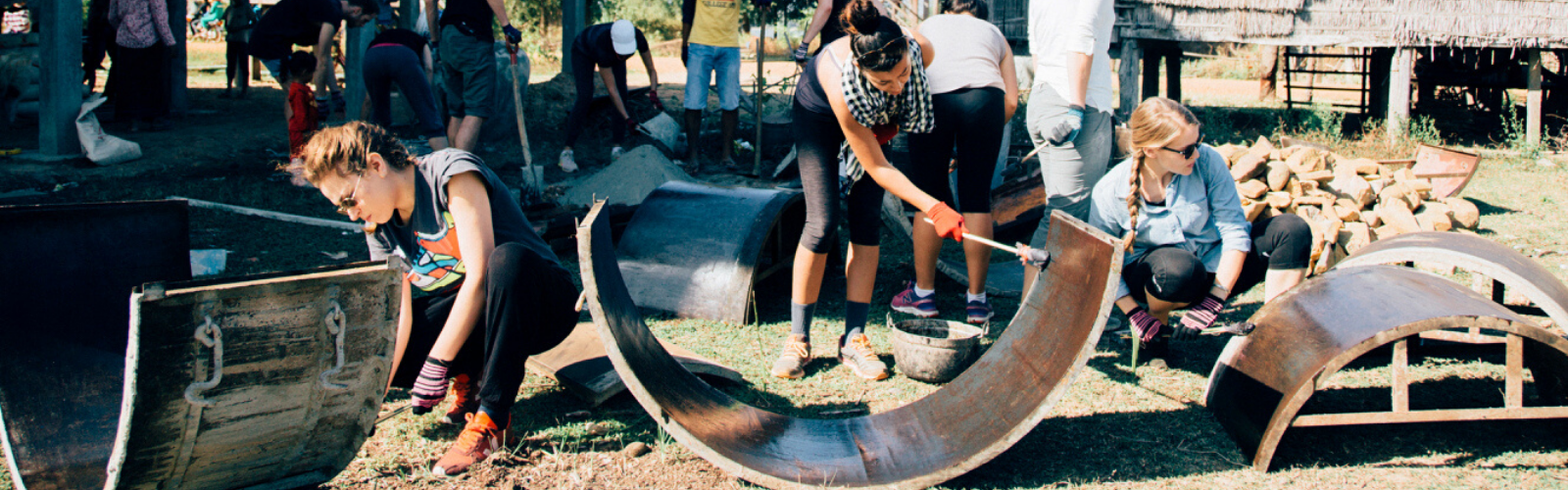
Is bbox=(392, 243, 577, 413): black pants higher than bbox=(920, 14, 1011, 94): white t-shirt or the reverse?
the reverse

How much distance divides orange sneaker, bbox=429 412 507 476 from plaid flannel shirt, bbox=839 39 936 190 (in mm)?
1402

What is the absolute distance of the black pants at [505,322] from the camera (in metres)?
2.52

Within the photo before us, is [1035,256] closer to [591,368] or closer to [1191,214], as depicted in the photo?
[1191,214]

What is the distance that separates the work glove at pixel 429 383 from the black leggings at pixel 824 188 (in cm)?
132

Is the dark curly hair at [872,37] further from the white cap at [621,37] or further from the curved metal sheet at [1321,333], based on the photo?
the white cap at [621,37]

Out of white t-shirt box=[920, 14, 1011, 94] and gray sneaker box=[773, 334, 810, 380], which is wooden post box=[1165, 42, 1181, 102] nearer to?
white t-shirt box=[920, 14, 1011, 94]

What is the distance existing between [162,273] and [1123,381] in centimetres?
306

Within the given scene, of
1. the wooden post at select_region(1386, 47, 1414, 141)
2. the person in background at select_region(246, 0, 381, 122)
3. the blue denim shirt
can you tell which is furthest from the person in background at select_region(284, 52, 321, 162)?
the wooden post at select_region(1386, 47, 1414, 141)

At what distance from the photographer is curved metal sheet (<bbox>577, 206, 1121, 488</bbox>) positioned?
2.35 m

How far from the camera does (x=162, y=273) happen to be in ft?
9.30

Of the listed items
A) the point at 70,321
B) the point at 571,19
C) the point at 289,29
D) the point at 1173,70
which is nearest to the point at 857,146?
the point at 70,321

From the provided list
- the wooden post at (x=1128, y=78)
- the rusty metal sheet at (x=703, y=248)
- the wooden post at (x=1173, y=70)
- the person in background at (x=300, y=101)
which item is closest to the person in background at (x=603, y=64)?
the person in background at (x=300, y=101)

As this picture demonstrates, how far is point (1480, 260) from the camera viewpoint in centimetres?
281

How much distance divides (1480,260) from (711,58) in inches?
218
